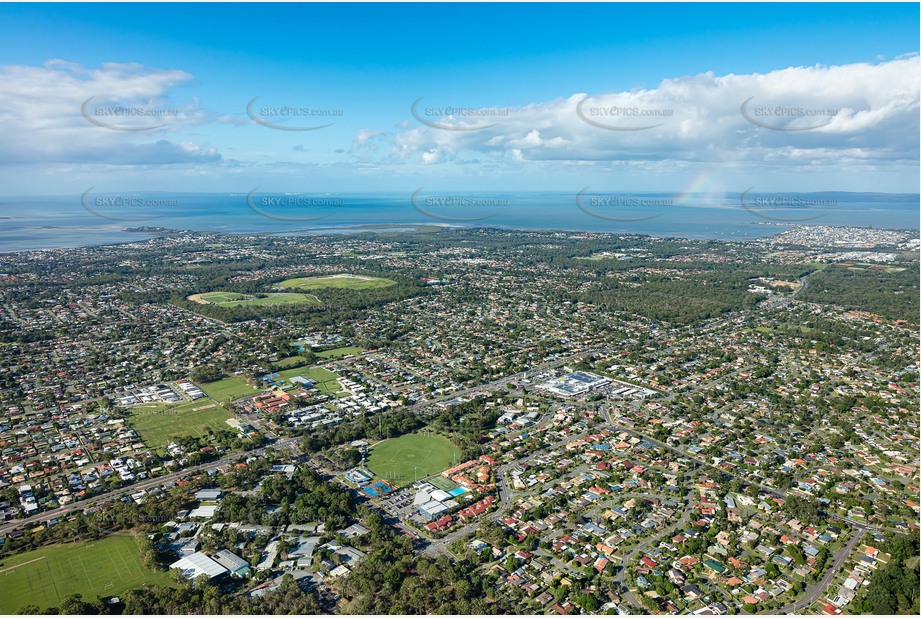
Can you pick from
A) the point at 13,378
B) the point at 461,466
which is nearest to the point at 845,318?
the point at 461,466

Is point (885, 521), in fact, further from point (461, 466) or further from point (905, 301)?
point (905, 301)

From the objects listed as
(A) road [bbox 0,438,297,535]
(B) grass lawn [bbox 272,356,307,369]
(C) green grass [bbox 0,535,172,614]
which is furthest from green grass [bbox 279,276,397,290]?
(C) green grass [bbox 0,535,172,614]
